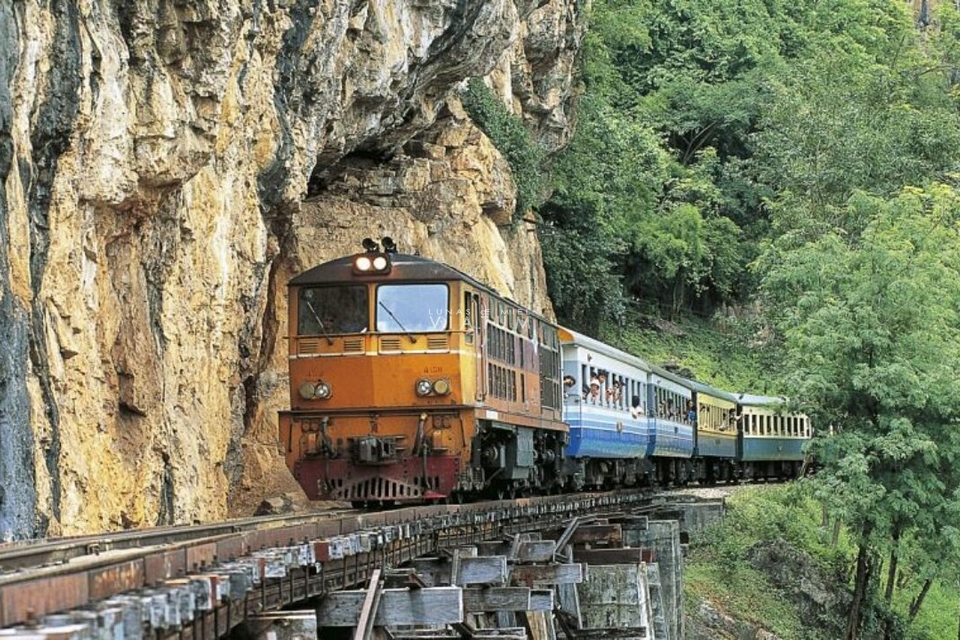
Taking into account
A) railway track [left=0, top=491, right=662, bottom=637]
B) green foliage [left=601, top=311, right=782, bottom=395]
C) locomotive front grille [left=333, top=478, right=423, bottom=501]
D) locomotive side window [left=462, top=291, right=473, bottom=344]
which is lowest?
railway track [left=0, top=491, right=662, bottom=637]

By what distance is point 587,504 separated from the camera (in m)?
25.3

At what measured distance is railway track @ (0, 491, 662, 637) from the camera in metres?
7.37

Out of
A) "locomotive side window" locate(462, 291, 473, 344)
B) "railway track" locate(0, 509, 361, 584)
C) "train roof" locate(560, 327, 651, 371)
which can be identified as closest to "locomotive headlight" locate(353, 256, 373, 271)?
"locomotive side window" locate(462, 291, 473, 344)

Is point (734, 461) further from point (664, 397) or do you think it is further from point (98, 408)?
point (98, 408)

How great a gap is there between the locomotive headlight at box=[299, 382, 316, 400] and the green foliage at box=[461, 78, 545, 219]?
18929mm

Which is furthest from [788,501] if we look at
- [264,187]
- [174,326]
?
[174,326]

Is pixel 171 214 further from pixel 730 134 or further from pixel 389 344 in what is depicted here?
pixel 730 134

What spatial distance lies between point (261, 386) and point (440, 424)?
9.91 metres

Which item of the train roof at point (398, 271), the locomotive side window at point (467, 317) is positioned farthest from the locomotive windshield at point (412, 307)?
the locomotive side window at point (467, 317)

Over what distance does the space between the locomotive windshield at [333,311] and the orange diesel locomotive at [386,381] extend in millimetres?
12

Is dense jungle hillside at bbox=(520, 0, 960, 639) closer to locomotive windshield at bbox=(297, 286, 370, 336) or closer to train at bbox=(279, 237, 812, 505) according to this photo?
train at bbox=(279, 237, 812, 505)

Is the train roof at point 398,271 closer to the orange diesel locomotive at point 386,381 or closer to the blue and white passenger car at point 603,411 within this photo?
the orange diesel locomotive at point 386,381

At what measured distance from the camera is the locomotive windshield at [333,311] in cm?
1894

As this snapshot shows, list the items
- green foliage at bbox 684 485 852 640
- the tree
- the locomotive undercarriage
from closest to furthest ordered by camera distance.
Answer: the locomotive undercarriage, the tree, green foliage at bbox 684 485 852 640
